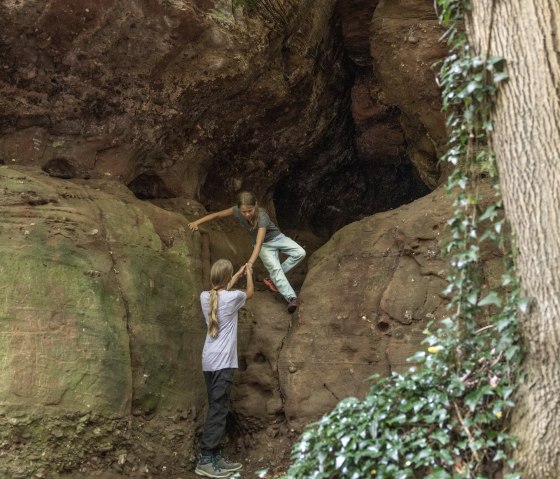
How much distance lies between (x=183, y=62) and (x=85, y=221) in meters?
2.08

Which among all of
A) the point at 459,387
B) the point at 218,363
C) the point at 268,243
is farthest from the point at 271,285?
the point at 459,387

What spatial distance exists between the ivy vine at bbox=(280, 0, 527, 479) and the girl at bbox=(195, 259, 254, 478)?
1.63 m

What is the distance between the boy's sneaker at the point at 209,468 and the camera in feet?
21.2

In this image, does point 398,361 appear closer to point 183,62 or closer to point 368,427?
point 368,427

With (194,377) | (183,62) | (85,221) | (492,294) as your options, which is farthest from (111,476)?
(183,62)

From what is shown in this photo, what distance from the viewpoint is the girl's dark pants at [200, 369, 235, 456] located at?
256 inches

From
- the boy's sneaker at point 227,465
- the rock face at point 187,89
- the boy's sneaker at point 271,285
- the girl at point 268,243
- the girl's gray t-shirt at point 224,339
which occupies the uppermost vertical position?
the rock face at point 187,89

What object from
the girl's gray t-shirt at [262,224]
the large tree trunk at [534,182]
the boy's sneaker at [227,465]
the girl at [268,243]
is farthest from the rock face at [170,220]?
the large tree trunk at [534,182]

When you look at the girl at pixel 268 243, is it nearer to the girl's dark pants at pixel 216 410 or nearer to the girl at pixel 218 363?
the girl at pixel 218 363

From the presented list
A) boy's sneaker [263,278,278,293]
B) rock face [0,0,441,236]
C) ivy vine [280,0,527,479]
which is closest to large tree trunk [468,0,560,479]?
ivy vine [280,0,527,479]

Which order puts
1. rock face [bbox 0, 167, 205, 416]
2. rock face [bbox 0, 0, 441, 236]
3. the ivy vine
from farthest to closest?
1. rock face [bbox 0, 0, 441, 236]
2. rock face [bbox 0, 167, 205, 416]
3. the ivy vine

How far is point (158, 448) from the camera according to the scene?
658 cm

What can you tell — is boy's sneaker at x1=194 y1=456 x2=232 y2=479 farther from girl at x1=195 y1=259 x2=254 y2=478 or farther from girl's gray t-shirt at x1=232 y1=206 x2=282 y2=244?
girl's gray t-shirt at x1=232 y1=206 x2=282 y2=244

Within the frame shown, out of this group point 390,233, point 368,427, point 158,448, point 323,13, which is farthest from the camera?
point 323,13
